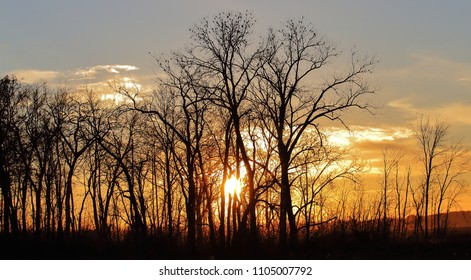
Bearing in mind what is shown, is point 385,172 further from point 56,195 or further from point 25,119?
point 25,119

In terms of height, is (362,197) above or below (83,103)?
below

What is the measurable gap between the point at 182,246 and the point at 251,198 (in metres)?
12.7

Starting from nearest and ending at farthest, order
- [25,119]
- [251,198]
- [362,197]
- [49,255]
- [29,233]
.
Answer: [251,198]
[49,255]
[25,119]
[29,233]
[362,197]

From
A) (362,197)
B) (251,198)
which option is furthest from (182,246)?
(362,197)

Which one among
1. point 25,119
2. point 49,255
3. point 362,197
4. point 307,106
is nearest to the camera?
point 307,106

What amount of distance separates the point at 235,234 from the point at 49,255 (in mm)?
15029

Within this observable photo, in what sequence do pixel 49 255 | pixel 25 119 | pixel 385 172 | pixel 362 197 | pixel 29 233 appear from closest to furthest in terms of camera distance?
1. pixel 49 255
2. pixel 25 119
3. pixel 29 233
4. pixel 362 197
5. pixel 385 172

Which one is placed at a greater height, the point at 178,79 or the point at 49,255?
the point at 178,79

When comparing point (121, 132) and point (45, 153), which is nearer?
point (45, 153)

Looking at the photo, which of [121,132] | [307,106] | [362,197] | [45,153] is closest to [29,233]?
[45,153]

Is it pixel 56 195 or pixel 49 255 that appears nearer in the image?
pixel 49 255
